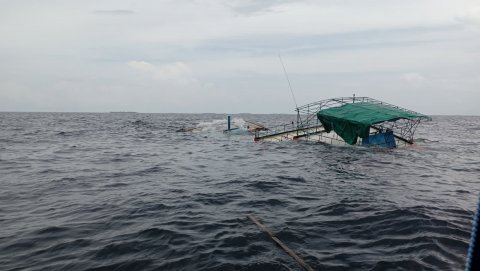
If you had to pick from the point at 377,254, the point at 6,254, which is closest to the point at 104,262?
the point at 6,254

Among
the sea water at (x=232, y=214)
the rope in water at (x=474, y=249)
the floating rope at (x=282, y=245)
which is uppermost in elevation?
the rope in water at (x=474, y=249)

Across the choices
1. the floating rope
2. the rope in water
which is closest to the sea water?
the floating rope

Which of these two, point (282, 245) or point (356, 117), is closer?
point (282, 245)

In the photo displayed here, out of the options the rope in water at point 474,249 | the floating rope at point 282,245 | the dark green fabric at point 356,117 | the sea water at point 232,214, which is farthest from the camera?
the dark green fabric at point 356,117

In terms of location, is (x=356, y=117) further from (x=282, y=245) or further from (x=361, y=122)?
(x=282, y=245)

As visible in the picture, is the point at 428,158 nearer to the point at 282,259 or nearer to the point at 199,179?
the point at 199,179

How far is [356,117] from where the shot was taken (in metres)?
27.4

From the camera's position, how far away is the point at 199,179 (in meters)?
17.0

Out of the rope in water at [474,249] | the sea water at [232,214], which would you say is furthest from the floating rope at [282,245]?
the rope in water at [474,249]

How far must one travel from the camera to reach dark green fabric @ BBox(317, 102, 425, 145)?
25.8 metres

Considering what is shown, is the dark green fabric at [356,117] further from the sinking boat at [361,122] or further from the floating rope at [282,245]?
the floating rope at [282,245]

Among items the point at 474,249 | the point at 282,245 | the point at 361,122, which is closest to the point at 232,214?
the point at 282,245

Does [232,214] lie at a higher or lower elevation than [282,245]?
lower

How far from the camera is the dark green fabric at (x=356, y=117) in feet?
84.8
